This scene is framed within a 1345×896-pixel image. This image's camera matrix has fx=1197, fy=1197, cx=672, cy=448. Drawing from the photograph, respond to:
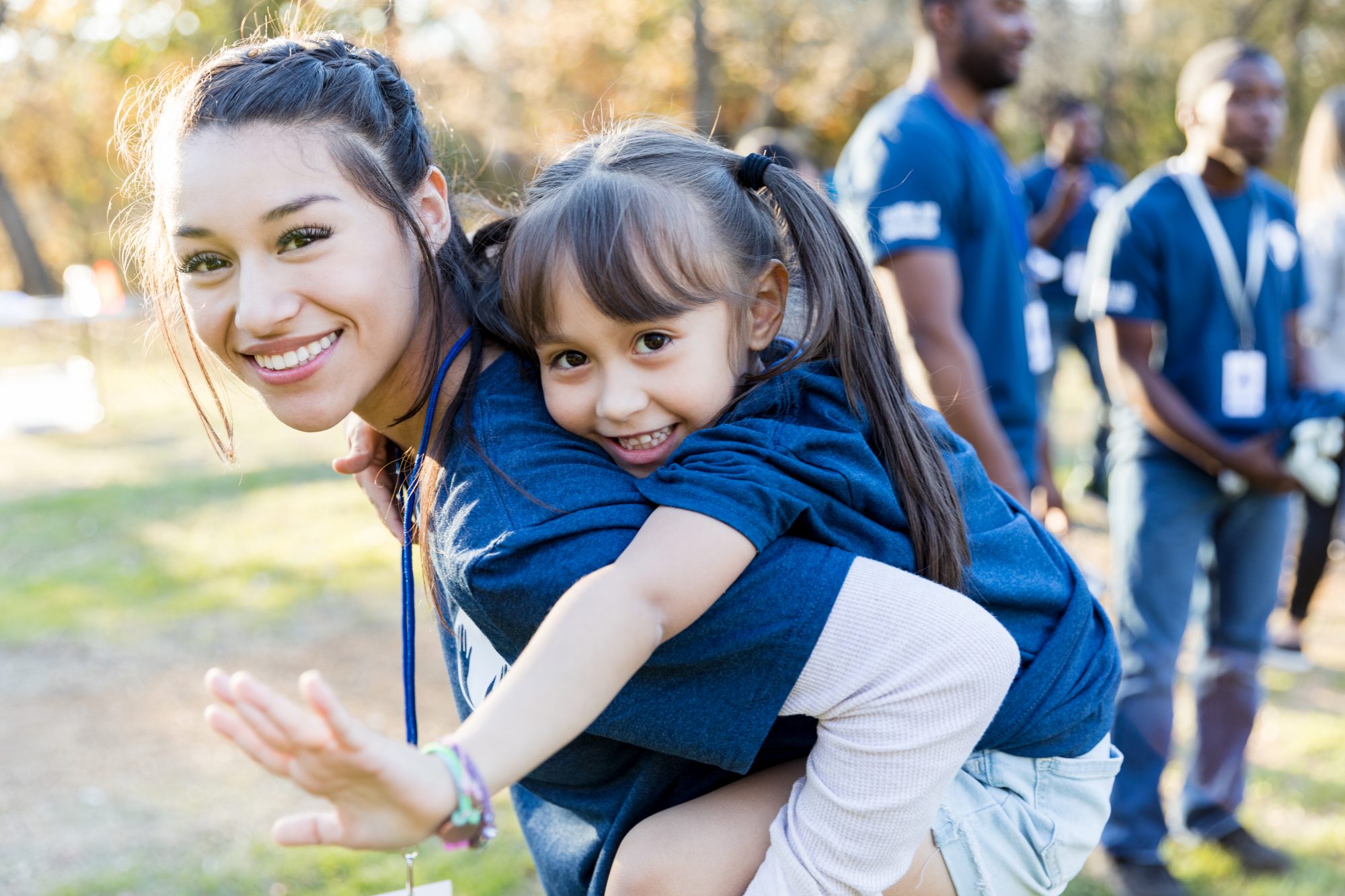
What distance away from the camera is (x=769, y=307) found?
5.55 feet

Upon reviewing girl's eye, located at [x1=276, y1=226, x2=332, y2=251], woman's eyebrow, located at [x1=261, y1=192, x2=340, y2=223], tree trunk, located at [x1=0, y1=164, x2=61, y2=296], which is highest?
woman's eyebrow, located at [x1=261, y1=192, x2=340, y2=223]

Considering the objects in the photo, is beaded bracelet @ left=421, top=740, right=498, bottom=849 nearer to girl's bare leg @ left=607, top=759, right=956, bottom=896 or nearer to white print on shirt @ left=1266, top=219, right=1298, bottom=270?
girl's bare leg @ left=607, top=759, right=956, bottom=896

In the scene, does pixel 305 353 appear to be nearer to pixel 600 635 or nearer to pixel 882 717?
pixel 600 635

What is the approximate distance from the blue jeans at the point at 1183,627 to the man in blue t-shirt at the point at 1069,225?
3.28 metres

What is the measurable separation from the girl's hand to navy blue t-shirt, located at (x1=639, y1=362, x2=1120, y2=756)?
1.37 ft

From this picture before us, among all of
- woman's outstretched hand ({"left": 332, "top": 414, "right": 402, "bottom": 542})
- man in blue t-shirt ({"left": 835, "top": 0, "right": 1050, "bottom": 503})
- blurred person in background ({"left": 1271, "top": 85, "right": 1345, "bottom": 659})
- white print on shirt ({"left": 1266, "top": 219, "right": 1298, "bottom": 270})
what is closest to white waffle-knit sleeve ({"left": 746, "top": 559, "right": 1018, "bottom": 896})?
woman's outstretched hand ({"left": 332, "top": 414, "right": 402, "bottom": 542})

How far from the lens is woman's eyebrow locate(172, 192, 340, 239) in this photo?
1505 millimetres

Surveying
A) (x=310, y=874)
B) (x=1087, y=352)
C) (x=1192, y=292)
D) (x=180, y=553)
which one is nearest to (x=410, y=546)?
(x=310, y=874)

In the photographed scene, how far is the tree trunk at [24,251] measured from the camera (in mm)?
21016

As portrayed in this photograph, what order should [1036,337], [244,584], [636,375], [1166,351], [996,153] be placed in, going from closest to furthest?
[636,375]
[996,153]
[1166,351]
[1036,337]
[244,584]

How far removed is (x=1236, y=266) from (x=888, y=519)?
2.77 m

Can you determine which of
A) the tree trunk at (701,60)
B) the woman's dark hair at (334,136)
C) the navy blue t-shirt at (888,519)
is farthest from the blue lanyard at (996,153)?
the tree trunk at (701,60)

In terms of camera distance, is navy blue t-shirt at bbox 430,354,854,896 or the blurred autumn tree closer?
navy blue t-shirt at bbox 430,354,854,896

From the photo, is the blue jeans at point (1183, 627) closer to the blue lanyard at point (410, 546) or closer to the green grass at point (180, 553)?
the blue lanyard at point (410, 546)
